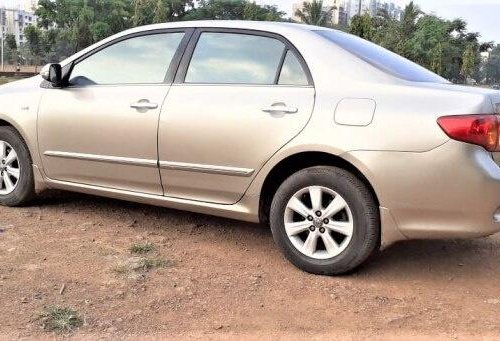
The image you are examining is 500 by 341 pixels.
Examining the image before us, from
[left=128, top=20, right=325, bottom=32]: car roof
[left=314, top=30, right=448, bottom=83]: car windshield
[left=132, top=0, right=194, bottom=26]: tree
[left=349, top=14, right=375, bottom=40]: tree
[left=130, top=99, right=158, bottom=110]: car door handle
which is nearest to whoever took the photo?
[left=314, top=30, right=448, bottom=83]: car windshield

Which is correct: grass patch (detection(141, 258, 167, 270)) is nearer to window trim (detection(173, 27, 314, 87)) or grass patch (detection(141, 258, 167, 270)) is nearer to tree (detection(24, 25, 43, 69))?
window trim (detection(173, 27, 314, 87))

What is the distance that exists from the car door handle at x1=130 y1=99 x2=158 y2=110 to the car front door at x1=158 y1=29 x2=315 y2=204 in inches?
4.3

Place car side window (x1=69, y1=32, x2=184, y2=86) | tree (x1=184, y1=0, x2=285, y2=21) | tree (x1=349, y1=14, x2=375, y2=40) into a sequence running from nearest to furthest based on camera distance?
1. car side window (x1=69, y1=32, x2=184, y2=86)
2. tree (x1=349, y1=14, x2=375, y2=40)
3. tree (x1=184, y1=0, x2=285, y2=21)

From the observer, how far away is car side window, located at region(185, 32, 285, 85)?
3.99 meters

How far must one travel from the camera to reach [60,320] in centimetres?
305

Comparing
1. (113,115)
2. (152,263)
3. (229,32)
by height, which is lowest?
(152,263)

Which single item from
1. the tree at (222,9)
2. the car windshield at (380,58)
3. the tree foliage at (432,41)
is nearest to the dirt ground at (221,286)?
the car windshield at (380,58)

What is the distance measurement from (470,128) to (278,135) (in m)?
1.12

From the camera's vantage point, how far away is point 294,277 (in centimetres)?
373

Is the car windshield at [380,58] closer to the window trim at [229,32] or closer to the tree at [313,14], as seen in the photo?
the window trim at [229,32]

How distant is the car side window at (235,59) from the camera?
399 centimetres

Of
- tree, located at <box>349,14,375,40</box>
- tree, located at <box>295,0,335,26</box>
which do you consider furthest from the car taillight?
tree, located at <box>295,0,335,26</box>

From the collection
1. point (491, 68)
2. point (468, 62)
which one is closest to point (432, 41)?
point (468, 62)

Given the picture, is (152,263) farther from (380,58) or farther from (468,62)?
(468,62)
